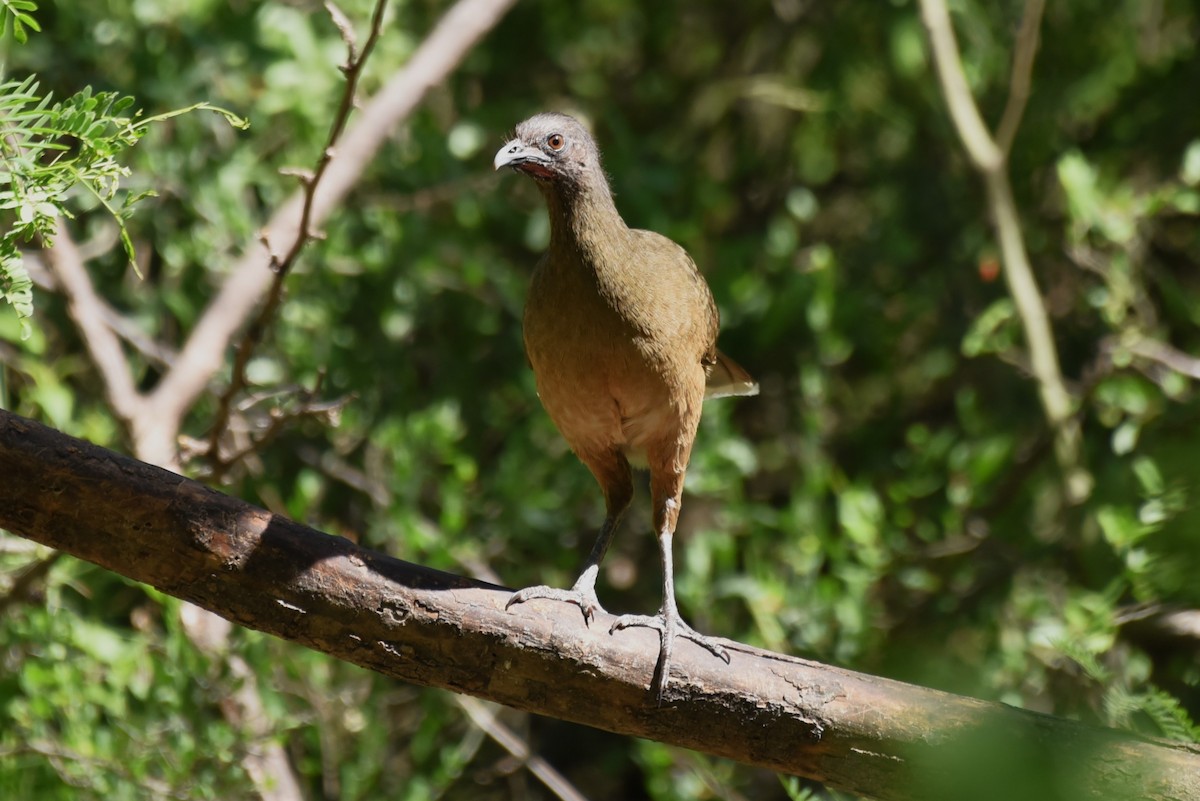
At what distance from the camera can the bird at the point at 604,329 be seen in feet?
12.8

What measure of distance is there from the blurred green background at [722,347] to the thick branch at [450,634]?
1.26 meters

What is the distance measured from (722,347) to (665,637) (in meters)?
2.86

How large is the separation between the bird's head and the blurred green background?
1.39 meters

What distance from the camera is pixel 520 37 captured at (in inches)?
265

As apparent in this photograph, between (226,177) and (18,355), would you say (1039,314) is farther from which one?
(18,355)

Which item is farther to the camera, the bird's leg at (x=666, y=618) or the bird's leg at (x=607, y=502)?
the bird's leg at (x=607, y=502)

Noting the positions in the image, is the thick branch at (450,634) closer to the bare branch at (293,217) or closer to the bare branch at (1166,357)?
the bare branch at (293,217)

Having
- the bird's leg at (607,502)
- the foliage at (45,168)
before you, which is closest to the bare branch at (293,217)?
the bird's leg at (607,502)

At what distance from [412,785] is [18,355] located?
2.51m

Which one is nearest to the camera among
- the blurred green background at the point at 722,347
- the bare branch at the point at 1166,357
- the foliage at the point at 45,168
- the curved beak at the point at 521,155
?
the foliage at the point at 45,168

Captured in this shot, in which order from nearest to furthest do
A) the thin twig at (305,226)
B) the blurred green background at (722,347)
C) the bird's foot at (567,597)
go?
the thin twig at (305,226), the bird's foot at (567,597), the blurred green background at (722,347)

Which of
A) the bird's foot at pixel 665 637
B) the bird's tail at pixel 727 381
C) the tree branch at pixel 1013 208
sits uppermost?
the tree branch at pixel 1013 208

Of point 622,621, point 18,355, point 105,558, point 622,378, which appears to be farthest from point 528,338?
point 18,355

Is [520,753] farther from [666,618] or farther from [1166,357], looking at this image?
[1166,357]
